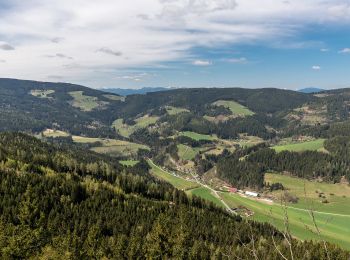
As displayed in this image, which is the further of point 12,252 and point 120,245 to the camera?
point 120,245

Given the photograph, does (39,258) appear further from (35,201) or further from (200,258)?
(35,201)

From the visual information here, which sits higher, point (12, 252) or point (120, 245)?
point (12, 252)

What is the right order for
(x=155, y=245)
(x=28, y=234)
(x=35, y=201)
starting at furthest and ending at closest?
(x=35, y=201) → (x=155, y=245) → (x=28, y=234)

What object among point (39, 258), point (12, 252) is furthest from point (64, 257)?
point (12, 252)

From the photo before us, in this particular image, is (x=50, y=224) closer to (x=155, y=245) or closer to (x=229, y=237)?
(x=155, y=245)

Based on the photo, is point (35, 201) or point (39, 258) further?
point (35, 201)

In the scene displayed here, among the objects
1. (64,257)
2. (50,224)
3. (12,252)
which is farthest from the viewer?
(50,224)

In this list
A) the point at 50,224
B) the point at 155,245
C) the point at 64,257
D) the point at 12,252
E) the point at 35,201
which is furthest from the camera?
the point at 35,201

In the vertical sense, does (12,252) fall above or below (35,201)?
above

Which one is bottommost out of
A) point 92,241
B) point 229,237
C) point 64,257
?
point 229,237

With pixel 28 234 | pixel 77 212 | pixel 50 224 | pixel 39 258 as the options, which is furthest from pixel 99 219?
pixel 39 258
